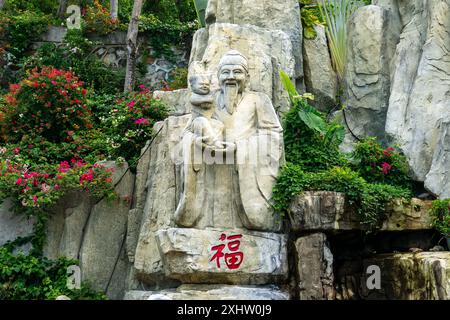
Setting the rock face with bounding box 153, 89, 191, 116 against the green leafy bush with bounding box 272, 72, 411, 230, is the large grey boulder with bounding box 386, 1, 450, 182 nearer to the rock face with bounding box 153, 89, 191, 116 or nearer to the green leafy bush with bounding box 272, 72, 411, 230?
the green leafy bush with bounding box 272, 72, 411, 230

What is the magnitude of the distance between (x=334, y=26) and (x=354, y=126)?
1917 mm

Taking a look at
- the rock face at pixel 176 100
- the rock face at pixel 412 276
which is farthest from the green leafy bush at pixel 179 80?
the rock face at pixel 412 276

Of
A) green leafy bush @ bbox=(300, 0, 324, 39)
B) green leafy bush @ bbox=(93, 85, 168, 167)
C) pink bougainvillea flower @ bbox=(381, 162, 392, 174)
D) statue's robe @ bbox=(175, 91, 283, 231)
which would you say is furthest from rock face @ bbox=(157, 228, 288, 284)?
green leafy bush @ bbox=(300, 0, 324, 39)

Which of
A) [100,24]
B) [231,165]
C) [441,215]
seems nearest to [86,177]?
[231,165]

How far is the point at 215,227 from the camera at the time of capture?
8484mm

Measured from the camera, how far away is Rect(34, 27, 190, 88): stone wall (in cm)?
1523

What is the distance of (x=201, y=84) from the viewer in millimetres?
8859

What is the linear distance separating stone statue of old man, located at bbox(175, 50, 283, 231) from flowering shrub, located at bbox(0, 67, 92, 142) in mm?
3029

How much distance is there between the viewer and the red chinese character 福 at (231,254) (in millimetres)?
8164

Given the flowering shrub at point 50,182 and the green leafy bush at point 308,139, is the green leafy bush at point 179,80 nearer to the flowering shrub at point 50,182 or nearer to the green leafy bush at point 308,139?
the flowering shrub at point 50,182

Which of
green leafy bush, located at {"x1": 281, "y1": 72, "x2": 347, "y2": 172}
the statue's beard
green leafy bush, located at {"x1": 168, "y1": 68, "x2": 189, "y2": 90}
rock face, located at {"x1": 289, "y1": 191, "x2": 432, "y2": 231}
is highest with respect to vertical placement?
green leafy bush, located at {"x1": 168, "y1": 68, "x2": 189, "y2": 90}

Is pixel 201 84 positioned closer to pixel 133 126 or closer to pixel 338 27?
pixel 133 126

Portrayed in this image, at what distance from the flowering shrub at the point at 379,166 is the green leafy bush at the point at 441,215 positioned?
1.20 meters
